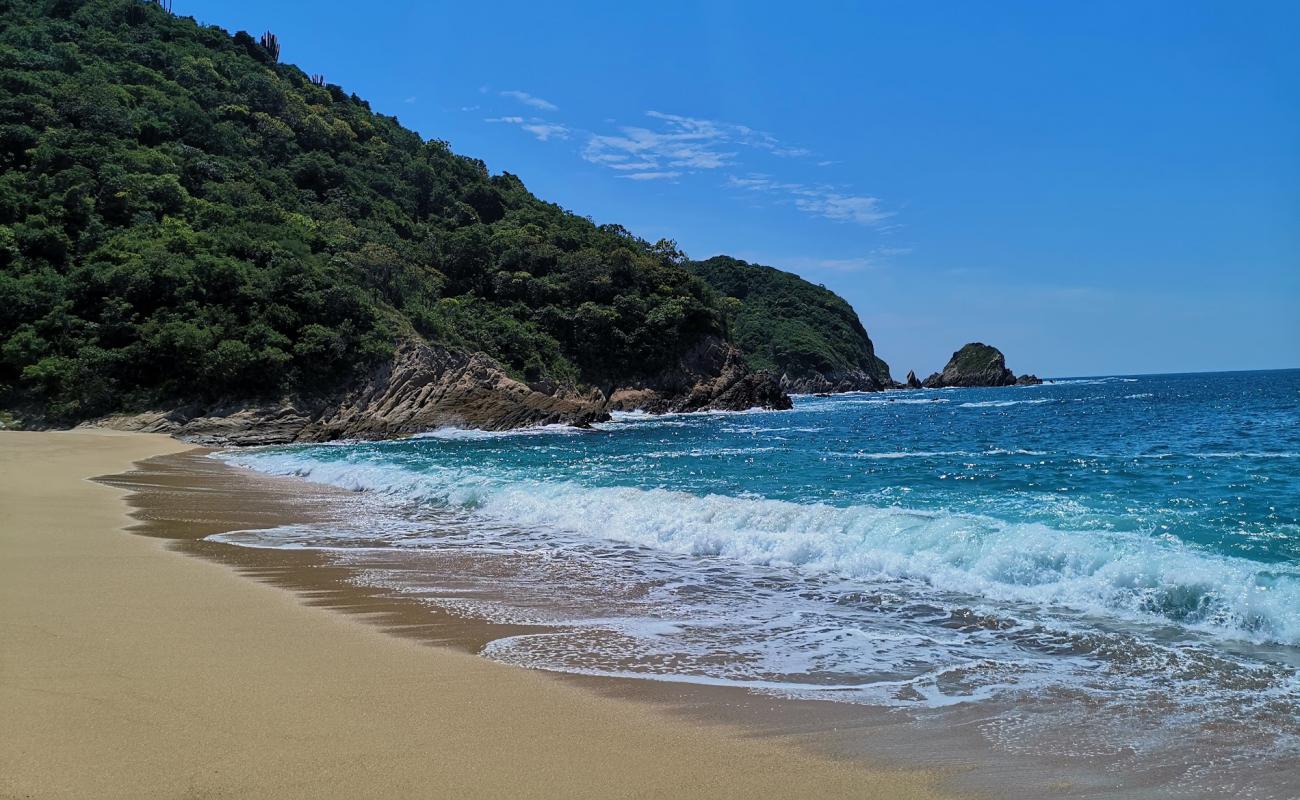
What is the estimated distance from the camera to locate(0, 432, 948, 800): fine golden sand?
138 inches

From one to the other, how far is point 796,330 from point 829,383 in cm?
1075

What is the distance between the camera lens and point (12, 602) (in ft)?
20.6

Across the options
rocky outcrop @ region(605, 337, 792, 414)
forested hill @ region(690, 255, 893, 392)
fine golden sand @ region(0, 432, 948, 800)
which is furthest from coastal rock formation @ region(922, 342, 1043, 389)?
fine golden sand @ region(0, 432, 948, 800)

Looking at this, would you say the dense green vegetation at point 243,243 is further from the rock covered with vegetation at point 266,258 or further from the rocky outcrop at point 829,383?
the rocky outcrop at point 829,383

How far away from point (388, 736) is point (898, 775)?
2606 mm

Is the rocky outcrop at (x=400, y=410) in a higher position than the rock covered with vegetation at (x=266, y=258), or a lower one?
lower

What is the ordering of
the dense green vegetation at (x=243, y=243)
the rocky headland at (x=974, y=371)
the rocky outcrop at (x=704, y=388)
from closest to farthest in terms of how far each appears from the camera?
the dense green vegetation at (x=243, y=243), the rocky outcrop at (x=704, y=388), the rocky headland at (x=974, y=371)

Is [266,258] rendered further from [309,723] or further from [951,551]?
[309,723]

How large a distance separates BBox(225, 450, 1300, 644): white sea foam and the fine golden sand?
474cm

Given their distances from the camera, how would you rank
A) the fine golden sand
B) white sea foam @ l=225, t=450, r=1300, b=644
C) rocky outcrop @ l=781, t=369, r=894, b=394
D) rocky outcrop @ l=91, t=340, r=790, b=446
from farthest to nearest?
1. rocky outcrop @ l=781, t=369, r=894, b=394
2. rocky outcrop @ l=91, t=340, r=790, b=446
3. white sea foam @ l=225, t=450, r=1300, b=644
4. the fine golden sand

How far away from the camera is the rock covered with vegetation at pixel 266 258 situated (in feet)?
113

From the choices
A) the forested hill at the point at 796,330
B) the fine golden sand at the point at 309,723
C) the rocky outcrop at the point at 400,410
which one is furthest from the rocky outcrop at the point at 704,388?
the fine golden sand at the point at 309,723

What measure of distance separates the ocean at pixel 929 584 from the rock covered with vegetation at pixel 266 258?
2209 cm

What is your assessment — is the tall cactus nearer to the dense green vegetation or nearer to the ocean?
the dense green vegetation
